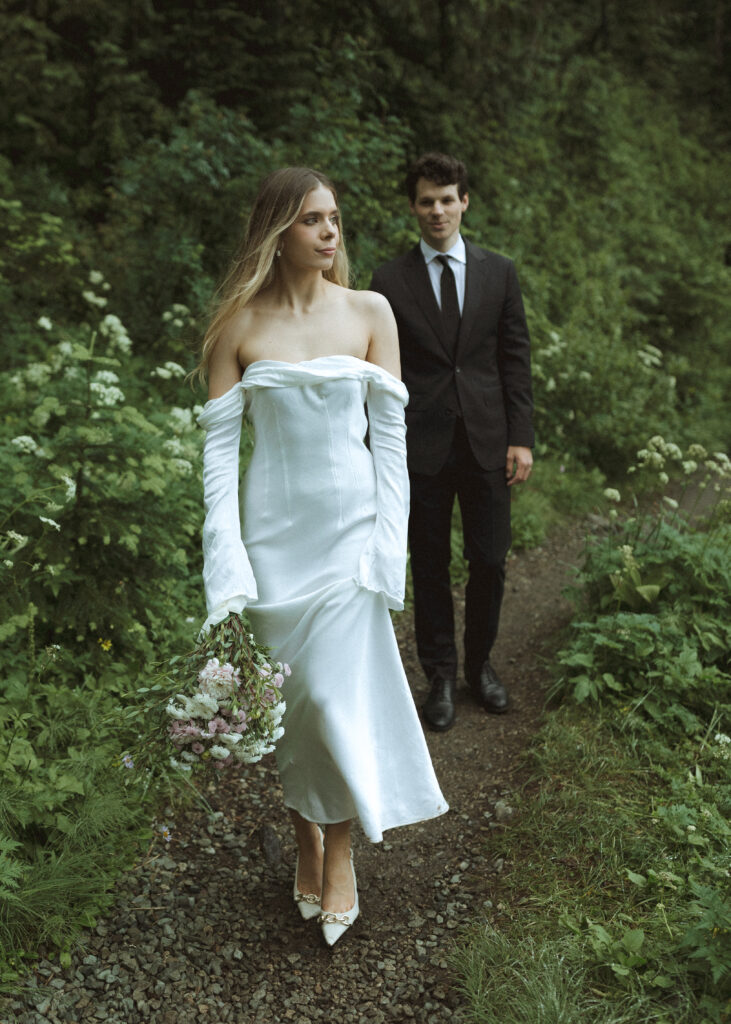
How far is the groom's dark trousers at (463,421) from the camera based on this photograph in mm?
3898

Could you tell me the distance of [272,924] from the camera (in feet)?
9.82

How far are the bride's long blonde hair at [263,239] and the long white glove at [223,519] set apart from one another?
235 mm

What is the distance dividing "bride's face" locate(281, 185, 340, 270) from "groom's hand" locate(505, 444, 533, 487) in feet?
5.22

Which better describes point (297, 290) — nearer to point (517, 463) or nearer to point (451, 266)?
point (451, 266)

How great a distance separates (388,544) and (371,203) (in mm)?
→ 4848

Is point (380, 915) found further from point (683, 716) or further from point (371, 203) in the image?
point (371, 203)

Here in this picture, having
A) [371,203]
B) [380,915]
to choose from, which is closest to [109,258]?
[371,203]

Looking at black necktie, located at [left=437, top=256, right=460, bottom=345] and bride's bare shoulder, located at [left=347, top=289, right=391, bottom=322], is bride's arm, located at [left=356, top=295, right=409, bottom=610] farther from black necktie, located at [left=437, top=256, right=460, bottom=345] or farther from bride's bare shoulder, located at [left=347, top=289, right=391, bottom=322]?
black necktie, located at [left=437, top=256, right=460, bottom=345]

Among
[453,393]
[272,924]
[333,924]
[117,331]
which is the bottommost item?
[272,924]

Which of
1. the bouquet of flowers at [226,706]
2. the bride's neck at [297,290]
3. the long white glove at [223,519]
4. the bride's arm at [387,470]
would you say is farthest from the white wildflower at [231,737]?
the bride's neck at [297,290]

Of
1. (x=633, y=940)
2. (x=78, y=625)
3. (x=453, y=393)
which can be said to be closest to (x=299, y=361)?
(x=453, y=393)

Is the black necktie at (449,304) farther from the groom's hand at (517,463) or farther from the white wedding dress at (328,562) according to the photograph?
the white wedding dress at (328,562)

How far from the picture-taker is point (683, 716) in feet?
12.1

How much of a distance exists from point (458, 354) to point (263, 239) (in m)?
1.34
